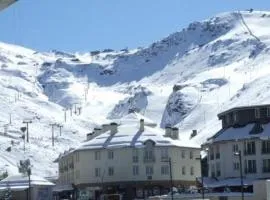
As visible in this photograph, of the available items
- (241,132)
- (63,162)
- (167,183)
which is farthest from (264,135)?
(63,162)

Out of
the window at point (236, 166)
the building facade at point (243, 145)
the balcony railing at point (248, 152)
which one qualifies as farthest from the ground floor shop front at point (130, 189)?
the balcony railing at point (248, 152)

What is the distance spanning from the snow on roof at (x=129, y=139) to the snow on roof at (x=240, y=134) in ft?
31.6

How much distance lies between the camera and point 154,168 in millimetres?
105875

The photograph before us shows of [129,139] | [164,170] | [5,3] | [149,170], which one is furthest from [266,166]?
[5,3]

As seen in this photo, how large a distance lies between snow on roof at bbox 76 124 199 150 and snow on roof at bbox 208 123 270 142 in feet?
31.6

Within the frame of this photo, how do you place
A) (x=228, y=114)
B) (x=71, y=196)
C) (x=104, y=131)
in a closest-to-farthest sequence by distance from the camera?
(x=228, y=114), (x=71, y=196), (x=104, y=131)

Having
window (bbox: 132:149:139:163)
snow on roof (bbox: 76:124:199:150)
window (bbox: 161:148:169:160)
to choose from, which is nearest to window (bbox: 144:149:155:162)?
window (bbox: 132:149:139:163)

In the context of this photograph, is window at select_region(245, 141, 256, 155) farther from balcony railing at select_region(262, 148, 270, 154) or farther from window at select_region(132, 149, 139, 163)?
window at select_region(132, 149, 139, 163)

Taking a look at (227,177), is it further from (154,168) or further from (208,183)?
(154,168)

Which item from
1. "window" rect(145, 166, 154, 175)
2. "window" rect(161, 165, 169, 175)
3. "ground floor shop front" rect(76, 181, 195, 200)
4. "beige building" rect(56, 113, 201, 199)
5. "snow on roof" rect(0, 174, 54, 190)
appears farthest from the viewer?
"window" rect(161, 165, 169, 175)

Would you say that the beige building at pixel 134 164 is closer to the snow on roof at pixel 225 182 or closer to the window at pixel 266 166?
the snow on roof at pixel 225 182

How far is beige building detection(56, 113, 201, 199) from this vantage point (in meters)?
105

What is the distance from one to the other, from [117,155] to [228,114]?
15350mm

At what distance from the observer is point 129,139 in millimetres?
108375
